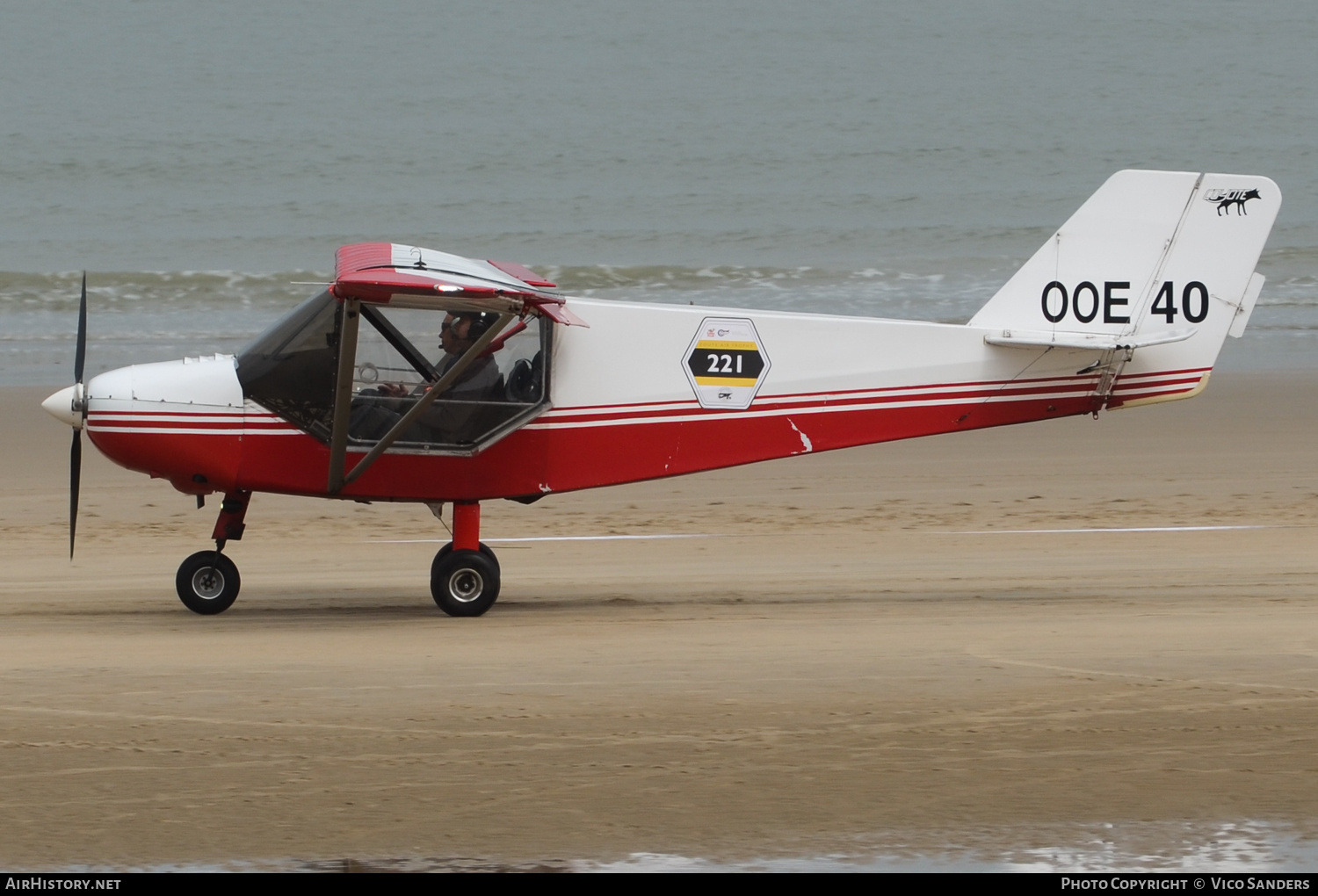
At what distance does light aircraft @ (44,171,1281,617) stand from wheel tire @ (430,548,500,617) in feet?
0.04

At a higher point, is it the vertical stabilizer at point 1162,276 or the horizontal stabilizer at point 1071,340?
the vertical stabilizer at point 1162,276

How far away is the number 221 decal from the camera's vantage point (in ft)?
29.1

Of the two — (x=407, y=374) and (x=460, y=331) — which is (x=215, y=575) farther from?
(x=460, y=331)

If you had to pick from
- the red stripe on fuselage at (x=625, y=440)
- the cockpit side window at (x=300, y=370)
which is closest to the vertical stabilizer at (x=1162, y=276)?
the red stripe on fuselage at (x=625, y=440)

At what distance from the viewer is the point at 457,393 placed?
848cm

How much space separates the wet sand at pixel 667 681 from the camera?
17.2 feet

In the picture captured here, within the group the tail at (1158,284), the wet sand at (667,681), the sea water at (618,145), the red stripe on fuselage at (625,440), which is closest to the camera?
the wet sand at (667,681)

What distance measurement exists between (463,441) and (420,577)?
1.82 metres

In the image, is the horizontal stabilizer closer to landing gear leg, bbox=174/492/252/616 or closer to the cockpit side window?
the cockpit side window

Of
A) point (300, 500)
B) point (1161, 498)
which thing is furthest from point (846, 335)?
point (300, 500)

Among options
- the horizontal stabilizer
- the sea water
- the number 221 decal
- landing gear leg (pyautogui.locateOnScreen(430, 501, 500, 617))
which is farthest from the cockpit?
the sea water

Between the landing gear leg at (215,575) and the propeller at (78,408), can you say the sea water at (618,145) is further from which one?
the landing gear leg at (215,575)

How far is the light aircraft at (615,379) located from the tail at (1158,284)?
1 cm

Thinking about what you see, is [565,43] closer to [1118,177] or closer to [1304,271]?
[1304,271]
